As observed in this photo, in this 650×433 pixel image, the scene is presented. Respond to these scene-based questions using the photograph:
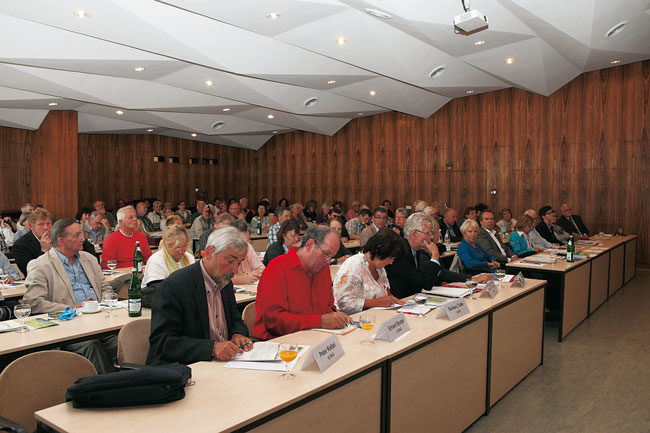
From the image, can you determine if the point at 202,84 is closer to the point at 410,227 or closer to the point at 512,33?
the point at 512,33

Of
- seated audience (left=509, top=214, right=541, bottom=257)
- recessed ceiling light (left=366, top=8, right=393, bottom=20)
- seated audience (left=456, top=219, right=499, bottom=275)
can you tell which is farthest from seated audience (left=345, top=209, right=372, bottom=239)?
recessed ceiling light (left=366, top=8, right=393, bottom=20)

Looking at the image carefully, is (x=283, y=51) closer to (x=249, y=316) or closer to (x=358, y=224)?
(x=358, y=224)

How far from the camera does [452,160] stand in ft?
43.5

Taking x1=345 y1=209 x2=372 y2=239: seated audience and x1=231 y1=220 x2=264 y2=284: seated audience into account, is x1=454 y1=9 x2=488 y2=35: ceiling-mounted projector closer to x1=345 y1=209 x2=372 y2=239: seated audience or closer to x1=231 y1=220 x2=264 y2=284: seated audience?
x1=231 y1=220 x2=264 y2=284: seated audience

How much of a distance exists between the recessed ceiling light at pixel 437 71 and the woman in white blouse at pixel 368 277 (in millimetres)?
6853

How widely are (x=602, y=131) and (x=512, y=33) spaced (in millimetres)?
4817

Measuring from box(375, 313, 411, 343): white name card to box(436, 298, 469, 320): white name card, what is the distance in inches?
15.2

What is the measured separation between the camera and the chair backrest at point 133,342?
275 cm

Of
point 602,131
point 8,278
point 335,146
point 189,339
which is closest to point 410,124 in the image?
point 335,146

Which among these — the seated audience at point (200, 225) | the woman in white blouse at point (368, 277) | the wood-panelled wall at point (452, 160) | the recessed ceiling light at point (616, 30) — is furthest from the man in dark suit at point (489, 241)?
the wood-panelled wall at point (452, 160)

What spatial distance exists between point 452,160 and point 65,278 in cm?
1111

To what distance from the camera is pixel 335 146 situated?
1588cm

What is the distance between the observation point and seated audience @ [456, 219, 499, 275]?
6.05 meters

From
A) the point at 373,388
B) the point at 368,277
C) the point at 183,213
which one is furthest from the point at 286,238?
the point at 183,213
